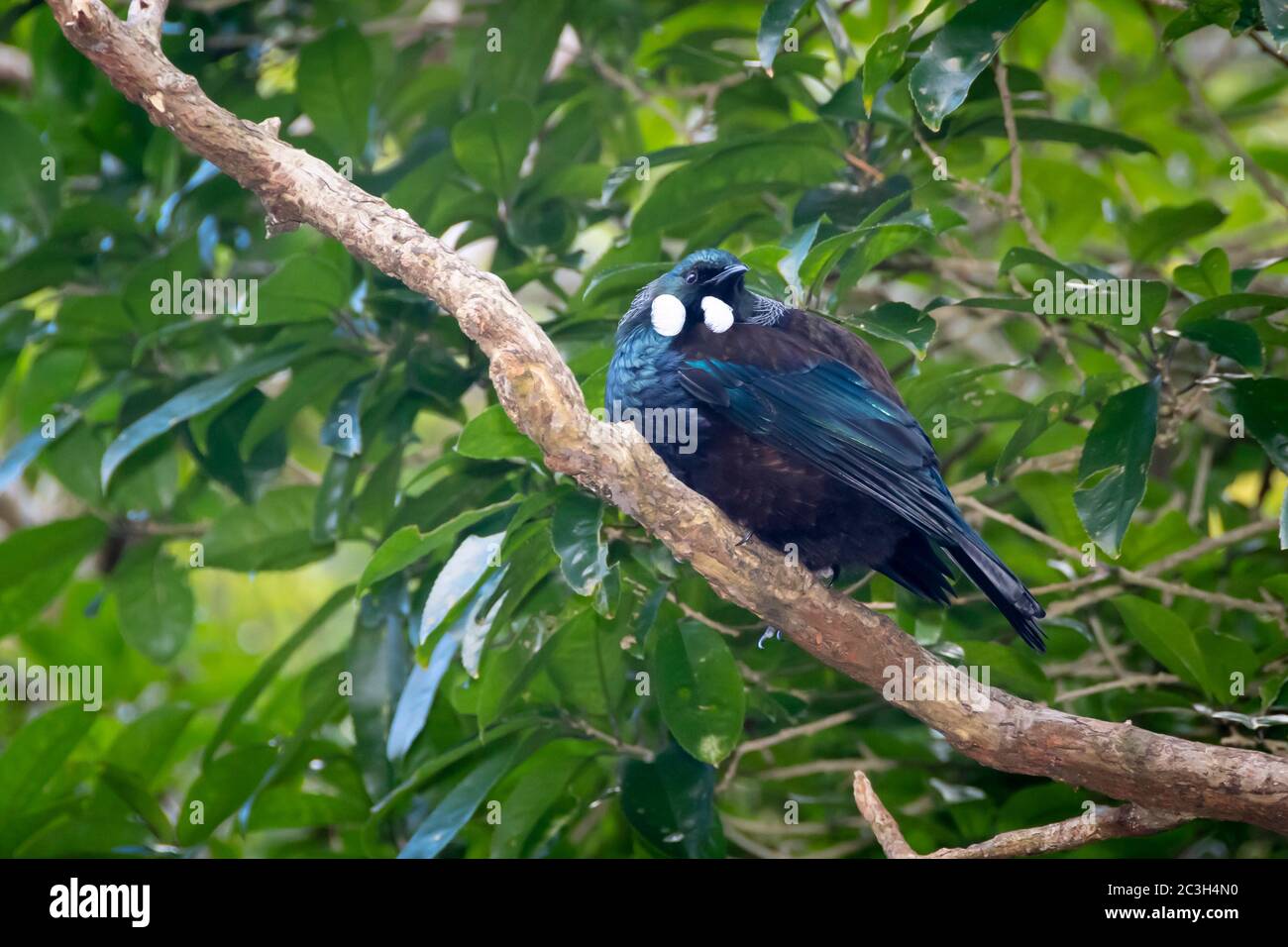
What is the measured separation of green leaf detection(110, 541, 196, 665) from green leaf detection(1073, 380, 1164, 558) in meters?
2.45

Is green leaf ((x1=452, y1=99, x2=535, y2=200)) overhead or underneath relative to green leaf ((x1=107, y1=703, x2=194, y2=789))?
overhead

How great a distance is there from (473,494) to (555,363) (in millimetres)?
1102

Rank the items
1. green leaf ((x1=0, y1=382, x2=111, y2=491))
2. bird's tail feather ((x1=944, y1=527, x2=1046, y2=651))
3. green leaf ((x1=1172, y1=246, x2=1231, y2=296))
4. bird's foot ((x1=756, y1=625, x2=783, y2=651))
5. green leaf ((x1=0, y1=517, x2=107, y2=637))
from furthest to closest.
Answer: green leaf ((x1=0, y1=517, x2=107, y2=637)) < green leaf ((x1=0, y1=382, x2=111, y2=491)) < bird's foot ((x1=756, y1=625, x2=783, y2=651)) < green leaf ((x1=1172, y1=246, x2=1231, y2=296)) < bird's tail feather ((x1=944, y1=527, x2=1046, y2=651))

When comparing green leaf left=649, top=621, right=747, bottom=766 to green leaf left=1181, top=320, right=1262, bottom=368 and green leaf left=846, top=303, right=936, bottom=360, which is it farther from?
green leaf left=1181, top=320, right=1262, bottom=368

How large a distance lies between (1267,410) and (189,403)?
7.84ft

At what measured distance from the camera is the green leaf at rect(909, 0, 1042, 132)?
8.57ft

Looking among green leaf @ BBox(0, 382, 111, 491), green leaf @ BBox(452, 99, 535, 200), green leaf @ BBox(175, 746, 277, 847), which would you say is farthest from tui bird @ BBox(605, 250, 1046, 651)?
green leaf @ BBox(0, 382, 111, 491)

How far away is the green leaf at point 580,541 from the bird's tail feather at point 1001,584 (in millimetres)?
687

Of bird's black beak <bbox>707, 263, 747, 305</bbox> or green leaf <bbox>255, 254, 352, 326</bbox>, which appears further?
green leaf <bbox>255, 254, 352, 326</bbox>

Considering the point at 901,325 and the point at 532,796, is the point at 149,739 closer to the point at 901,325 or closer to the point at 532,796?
the point at 532,796

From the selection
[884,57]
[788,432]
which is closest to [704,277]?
[788,432]

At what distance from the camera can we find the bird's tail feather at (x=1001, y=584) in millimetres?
2426

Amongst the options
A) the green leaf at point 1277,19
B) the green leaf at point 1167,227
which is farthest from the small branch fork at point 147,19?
the green leaf at point 1167,227

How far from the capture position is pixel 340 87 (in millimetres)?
3564
